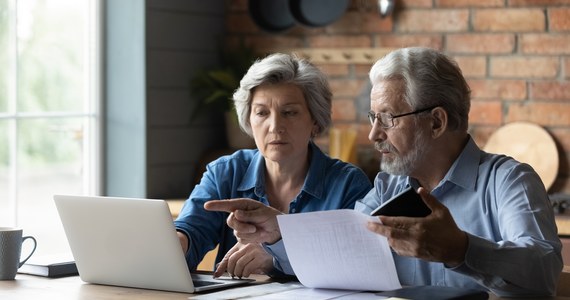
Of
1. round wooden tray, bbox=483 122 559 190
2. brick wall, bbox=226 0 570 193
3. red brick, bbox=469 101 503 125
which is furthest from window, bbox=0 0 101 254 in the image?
round wooden tray, bbox=483 122 559 190

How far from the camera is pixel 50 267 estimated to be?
2.69 m

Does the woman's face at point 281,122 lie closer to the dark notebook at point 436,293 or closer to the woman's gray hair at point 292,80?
the woman's gray hair at point 292,80

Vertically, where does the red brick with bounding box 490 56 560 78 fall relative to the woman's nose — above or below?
above

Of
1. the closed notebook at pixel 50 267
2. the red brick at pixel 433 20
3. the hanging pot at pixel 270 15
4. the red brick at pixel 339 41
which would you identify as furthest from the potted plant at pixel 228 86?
the closed notebook at pixel 50 267

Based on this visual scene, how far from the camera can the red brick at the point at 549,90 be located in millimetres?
4215

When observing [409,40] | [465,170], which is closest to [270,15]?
[409,40]

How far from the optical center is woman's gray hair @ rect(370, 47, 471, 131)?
102 inches

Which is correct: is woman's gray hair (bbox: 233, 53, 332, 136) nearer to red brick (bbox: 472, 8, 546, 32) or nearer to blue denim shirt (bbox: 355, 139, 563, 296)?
blue denim shirt (bbox: 355, 139, 563, 296)

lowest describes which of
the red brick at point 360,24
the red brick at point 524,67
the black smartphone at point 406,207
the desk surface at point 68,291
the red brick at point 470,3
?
the desk surface at point 68,291

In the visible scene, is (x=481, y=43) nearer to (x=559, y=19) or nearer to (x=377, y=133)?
(x=559, y=19)

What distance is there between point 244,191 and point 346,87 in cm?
166

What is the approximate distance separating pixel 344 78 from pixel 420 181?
2057 millimetres

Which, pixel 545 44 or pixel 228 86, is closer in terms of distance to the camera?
pixel 545 44

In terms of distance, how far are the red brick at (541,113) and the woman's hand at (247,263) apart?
6.55 ft
